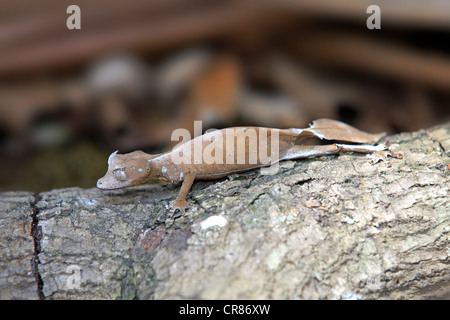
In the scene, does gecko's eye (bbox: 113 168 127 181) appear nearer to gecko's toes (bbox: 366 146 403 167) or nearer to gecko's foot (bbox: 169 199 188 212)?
gecko's foot (bbox: 169 199 188 212)

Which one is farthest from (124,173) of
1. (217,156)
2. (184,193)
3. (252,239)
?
(252,239)

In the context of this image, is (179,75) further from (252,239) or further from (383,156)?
(252,239)

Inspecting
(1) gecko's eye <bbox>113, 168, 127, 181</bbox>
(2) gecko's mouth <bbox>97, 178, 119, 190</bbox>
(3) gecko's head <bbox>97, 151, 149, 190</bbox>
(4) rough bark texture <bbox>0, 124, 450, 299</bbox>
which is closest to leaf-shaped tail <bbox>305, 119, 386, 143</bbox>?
(4) rough bark texture <bbox>0, 124, 450, 299</bbox>

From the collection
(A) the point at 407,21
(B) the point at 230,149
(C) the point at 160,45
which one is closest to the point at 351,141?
(B) the point at 230,149

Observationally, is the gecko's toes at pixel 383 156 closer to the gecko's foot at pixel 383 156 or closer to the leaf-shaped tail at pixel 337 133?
the gecko's foot at pixel 383 156

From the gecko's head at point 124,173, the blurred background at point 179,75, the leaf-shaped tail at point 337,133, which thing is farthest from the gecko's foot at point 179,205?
the blurred background at point 179,75

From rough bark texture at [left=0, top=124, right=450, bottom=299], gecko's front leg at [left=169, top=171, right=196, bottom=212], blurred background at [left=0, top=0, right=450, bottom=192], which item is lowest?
rough bark texture at [left=0, top=124, right=450, bottom=299]

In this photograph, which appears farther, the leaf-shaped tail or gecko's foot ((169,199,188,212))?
the leaf-shaped tail
